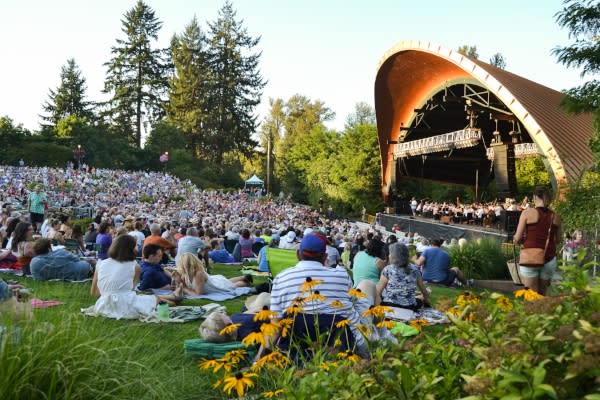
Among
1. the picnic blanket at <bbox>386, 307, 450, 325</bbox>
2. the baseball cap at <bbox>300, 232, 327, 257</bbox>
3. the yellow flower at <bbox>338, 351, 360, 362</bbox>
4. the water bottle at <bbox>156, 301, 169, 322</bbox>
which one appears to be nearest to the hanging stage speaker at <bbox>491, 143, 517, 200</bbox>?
the picnic blanket at <bbox>386, 307, 450, 325</bbox>

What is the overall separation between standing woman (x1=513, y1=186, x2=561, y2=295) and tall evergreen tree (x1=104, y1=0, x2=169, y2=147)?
52.7 m

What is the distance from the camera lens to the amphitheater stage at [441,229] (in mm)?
17827

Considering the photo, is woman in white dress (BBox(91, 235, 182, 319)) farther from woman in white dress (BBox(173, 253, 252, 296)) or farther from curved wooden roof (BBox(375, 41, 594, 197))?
curved wooden roof (BBox(375, 41, 594, 197))

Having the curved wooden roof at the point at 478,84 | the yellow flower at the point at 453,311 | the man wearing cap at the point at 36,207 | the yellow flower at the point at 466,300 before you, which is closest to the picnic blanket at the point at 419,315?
the yellow flower at the point at 466,300

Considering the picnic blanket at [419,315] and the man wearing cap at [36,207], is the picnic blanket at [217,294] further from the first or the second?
the man wearing cap at [36,207]

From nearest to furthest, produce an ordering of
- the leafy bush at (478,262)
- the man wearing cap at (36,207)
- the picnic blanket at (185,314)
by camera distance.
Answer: the picnic blanket at (185,314), the leafy bush at (478,262), the man wearing cap at (36,207)

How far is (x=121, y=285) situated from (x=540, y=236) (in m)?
4.11

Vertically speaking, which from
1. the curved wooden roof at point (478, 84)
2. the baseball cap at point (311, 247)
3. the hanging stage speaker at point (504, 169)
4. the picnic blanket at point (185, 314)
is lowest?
the picnic blanket at point (185, 314)

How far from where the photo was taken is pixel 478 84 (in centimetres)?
2181

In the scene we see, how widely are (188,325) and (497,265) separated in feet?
23.7

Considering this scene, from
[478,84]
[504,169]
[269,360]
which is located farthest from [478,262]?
[478,84]

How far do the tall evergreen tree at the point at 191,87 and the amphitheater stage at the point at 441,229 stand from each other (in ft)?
106

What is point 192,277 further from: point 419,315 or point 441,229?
point 441,229

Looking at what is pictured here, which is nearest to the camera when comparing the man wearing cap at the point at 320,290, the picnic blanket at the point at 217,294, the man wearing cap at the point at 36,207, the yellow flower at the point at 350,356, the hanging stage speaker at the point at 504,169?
the yellow flower at the point at 350,356
